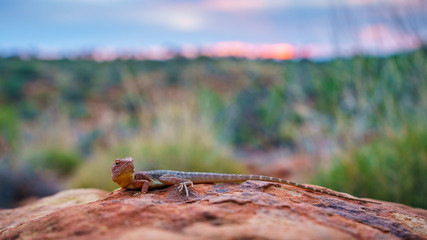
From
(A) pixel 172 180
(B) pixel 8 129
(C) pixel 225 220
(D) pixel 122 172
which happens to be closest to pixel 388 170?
(A) pixel 172 180

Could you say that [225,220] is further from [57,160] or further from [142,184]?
[57,160]

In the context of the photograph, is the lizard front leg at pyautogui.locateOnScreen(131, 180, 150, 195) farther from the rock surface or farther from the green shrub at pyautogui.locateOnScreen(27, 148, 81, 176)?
the green shrub at pyautogui.locateOnScreen(27, 148, 81, 176)

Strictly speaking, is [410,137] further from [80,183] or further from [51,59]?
[51,59]

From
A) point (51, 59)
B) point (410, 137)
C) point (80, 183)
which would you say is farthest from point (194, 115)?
point (51, 59)

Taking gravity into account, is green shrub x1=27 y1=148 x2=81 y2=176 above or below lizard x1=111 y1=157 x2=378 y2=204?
below

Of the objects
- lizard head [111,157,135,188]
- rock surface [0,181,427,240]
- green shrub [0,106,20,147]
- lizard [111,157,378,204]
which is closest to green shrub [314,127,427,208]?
lizard [111,157,378,204]

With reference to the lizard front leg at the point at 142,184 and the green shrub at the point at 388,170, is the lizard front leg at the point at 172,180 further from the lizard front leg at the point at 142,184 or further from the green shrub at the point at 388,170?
the green shrub at the point at 388,170
